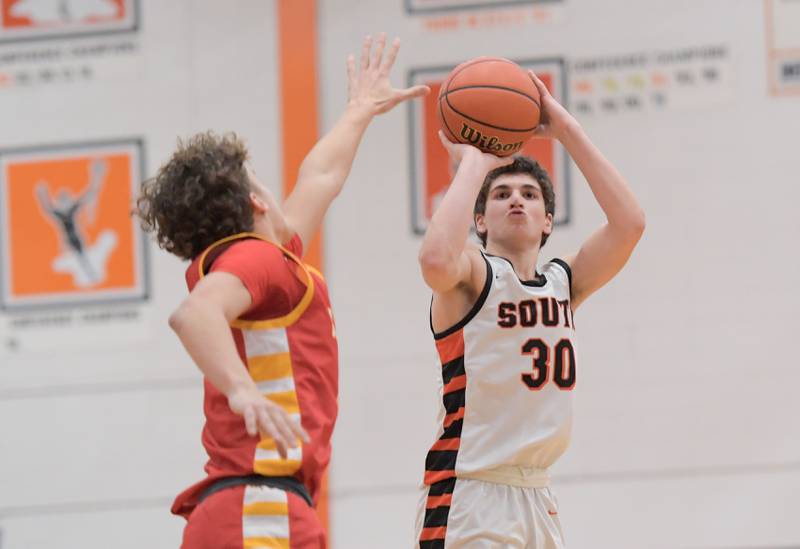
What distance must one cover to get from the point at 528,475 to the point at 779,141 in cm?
390

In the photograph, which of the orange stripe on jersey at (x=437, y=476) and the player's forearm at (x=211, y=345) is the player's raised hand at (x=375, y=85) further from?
the player's forearm at (x=211, y=345)

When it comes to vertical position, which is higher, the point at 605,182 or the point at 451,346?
the point at 605,182

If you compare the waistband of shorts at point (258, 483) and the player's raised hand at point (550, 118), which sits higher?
the player's raised hand at point (550, 118)

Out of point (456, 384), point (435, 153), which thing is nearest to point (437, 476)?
point (456, 384)

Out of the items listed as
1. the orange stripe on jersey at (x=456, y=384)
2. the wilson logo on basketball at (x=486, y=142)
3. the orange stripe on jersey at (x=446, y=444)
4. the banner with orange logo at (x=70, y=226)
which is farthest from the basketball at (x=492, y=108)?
the banner with orange logo at (x=70, y=226)

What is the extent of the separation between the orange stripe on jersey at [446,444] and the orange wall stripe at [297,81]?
3.55m

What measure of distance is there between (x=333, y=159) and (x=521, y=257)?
82 centimetres

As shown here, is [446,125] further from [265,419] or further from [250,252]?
[265,419]

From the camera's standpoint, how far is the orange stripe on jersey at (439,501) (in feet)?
13.3

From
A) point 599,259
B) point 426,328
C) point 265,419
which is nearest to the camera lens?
point 265,419

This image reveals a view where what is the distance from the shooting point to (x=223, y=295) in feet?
10.5

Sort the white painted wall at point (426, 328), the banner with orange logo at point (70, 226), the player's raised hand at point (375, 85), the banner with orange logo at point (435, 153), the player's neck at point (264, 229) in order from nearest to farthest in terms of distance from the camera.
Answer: the player's neck at point (264, 229)
the player's raised hand at point (375, 85)
the white painted wall at point (426, 328)
the banner with orange logo at point (435, 153)
the banner with orange logo at point (70, 226)

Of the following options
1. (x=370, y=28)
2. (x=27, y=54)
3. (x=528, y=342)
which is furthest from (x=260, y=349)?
(x=27, y=54)

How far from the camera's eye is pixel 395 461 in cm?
734
